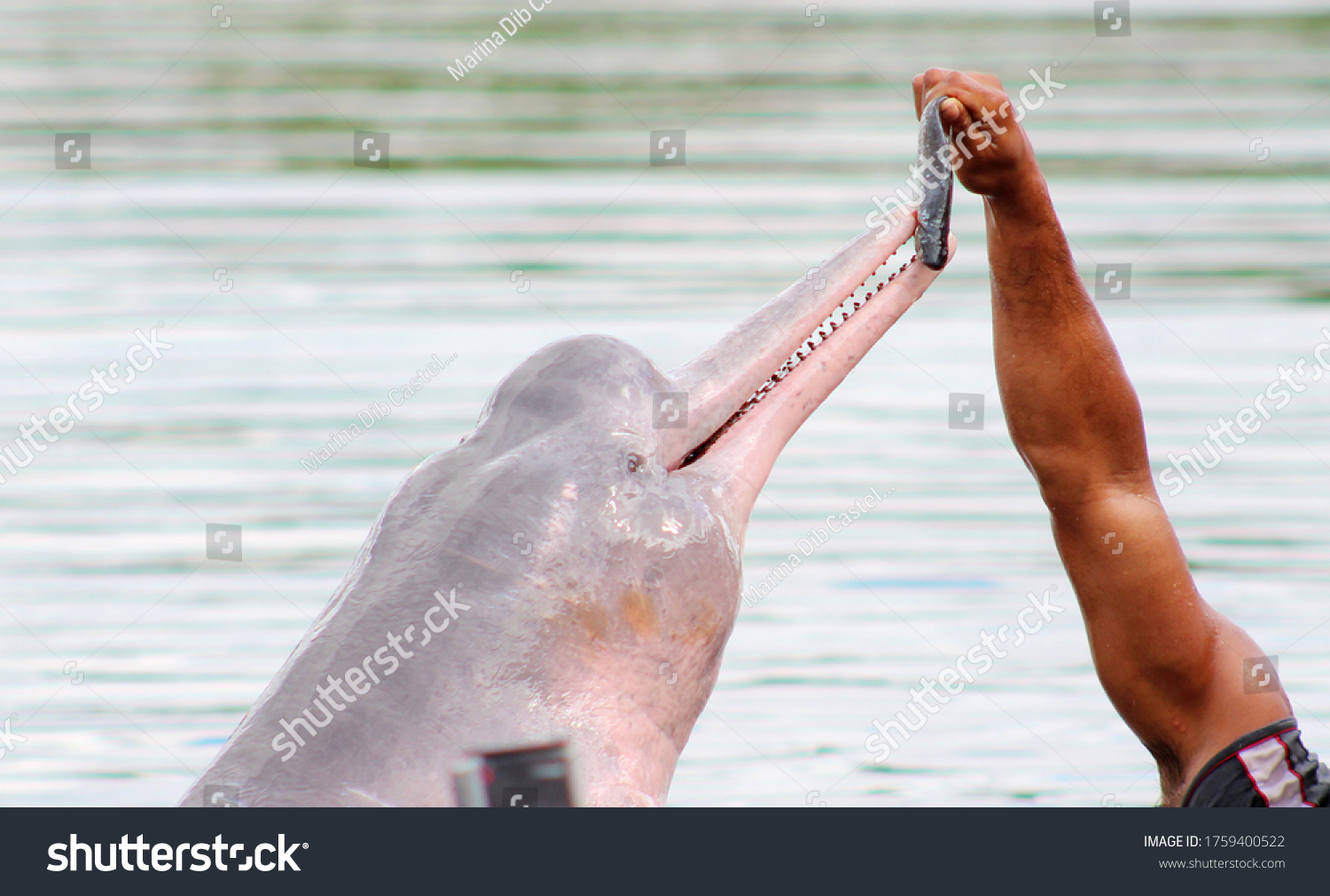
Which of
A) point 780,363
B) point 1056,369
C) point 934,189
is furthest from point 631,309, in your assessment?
point 780,363

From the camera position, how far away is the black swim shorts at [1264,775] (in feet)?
17.8

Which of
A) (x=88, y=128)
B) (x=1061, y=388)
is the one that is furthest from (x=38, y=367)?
(x=1061, y=388)

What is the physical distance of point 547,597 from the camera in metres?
4.05

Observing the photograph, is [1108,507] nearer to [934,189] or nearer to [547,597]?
[934,189]

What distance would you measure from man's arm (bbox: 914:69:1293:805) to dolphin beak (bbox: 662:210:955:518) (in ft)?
2.24

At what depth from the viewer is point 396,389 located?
10320 millimetres

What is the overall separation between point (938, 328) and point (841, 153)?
2.60 m

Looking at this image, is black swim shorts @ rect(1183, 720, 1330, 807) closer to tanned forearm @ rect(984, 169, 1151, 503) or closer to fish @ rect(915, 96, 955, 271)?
tanned forearm @ rect(984, 169, 1151, 503)

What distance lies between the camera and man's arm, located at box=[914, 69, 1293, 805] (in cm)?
558

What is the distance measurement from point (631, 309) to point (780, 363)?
6452mm

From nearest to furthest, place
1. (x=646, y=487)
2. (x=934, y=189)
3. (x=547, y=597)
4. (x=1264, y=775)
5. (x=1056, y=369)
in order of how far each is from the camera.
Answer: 1. (x=547, y=597)
2. (x=646, y=487)
3. (x=934, y=189)
4. (x=1264, y=775)
5. (x=1056, y=369)

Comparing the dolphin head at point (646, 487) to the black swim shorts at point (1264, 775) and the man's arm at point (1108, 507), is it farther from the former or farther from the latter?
the black swim shorts at point (1264, 775)

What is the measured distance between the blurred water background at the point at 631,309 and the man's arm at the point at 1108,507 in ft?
5.10

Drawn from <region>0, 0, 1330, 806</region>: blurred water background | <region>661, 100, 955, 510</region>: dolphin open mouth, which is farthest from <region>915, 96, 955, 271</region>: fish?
<region>0, 0, 1330, 806</region>: blurred water background
